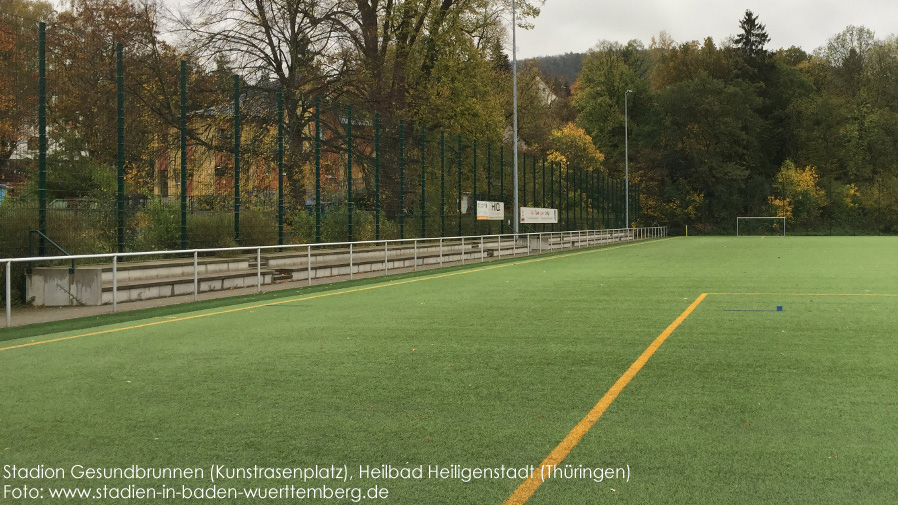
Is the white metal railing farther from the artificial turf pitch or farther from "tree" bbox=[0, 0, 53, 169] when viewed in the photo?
"tree" bbox=[0, 0, 53, 169]

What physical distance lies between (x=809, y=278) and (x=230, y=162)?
49.5ft

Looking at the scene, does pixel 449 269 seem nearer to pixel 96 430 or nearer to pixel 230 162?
pixel 230 162

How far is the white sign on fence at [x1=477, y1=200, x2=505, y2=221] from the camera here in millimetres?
33344

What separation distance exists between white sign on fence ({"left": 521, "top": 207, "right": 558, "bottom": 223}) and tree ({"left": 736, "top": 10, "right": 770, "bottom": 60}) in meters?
56.1

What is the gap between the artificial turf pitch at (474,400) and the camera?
4.40m

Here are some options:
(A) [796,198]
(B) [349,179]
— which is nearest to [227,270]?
(B) [349,179]

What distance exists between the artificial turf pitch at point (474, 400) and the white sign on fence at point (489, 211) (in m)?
20.7

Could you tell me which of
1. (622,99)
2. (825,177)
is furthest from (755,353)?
(825,177)

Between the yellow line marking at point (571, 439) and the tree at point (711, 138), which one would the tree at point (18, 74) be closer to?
the yellow line marking at point (571, 439)

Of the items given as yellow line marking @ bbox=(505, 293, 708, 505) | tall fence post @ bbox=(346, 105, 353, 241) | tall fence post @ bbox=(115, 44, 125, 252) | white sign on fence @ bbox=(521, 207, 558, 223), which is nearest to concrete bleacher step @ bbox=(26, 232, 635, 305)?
tall fence post @ bbox=(346, 105, 353, 241)

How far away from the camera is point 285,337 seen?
997 centimetres

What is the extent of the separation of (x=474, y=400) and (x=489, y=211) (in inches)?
1117

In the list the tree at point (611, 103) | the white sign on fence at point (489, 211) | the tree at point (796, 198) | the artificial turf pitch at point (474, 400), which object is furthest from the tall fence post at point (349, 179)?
the tree at point (796, 198)

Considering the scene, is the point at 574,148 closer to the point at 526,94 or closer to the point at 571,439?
the point at 526,94
